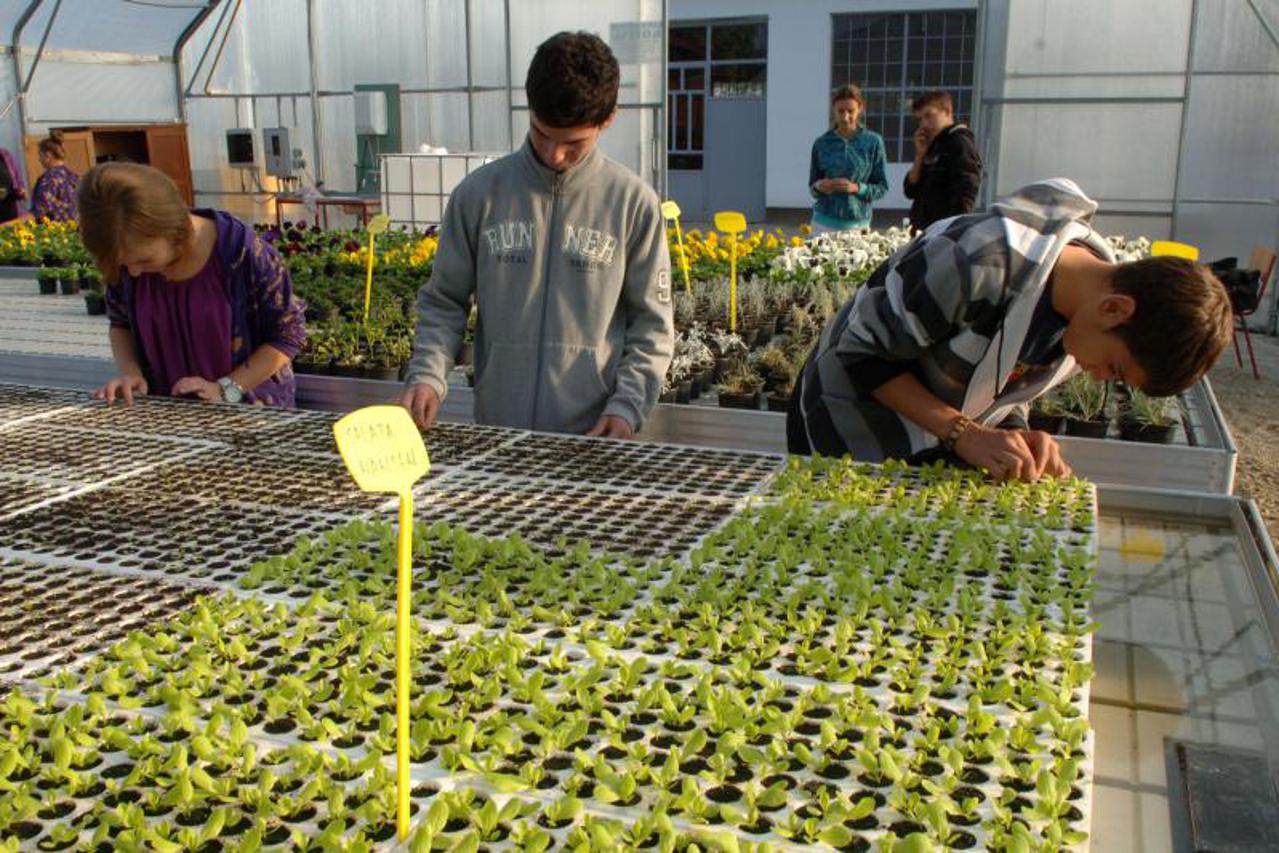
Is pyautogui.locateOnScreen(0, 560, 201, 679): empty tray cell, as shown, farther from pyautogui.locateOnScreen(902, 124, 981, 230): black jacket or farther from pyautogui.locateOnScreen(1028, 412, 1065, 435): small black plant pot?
pyautogui.locateOnScreen(902, 124, 981, 230): black jacket

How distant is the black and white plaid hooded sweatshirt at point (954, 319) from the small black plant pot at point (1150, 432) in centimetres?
177

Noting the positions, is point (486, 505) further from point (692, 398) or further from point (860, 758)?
point (692, 398)

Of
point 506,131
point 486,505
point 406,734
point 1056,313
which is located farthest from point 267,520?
point 506,131

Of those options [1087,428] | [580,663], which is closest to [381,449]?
[580,663]

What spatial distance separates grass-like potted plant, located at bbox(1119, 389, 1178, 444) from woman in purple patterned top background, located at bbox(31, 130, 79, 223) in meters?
9.36

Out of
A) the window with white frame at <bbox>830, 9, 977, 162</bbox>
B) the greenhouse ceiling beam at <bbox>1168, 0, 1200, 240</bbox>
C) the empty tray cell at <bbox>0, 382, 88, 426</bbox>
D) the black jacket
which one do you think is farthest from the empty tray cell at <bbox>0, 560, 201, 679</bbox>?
the window with white frame at <bbox>830, 9, 977, 162</bbox>

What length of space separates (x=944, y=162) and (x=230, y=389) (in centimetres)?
461

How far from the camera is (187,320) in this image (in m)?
2.75

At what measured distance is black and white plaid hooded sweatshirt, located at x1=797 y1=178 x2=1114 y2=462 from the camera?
1897 mm

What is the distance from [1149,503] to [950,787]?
1.12 m

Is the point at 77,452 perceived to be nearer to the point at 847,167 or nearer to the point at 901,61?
the point at 847,167

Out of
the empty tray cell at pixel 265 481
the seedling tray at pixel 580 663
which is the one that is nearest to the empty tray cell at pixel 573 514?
the seedling tray at pixel 580 663

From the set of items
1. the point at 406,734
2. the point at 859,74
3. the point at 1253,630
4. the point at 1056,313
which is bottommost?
the point at 1253,630

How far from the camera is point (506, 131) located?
39.9 feet
